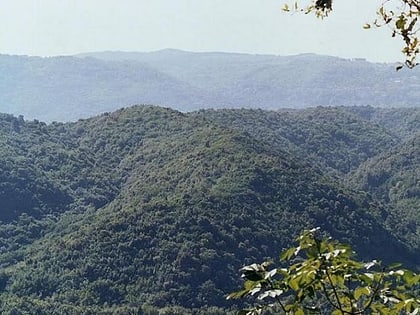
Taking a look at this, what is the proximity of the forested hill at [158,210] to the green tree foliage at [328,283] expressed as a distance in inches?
1667

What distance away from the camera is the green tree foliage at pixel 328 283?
3.19 meters

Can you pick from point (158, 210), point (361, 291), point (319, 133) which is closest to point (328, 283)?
point (361, 291)

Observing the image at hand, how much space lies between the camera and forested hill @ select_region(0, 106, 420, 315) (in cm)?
5700

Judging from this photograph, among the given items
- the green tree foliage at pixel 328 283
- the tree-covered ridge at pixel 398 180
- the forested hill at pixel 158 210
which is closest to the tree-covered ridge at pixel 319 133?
the forested hill at pixel 158 210

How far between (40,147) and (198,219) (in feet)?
126

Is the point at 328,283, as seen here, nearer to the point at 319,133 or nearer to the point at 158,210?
the point at 158,210

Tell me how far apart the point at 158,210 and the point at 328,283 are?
62825mm

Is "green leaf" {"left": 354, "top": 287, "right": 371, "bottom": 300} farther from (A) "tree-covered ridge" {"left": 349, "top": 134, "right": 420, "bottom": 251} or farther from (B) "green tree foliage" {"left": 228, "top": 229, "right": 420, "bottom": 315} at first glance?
(A) "tree-covered ridge" {"left": 349, "top": 134, "right": 420, "bottom": 251}

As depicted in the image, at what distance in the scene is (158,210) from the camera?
216ft

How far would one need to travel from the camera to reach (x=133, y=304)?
5372cm

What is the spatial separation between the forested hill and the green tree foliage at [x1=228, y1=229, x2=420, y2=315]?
42.3 meters

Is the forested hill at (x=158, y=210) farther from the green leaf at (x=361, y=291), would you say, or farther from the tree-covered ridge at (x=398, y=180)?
the green leaf at (x=361, y=291)

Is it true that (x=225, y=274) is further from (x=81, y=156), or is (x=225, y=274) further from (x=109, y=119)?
(x=109, y=119)

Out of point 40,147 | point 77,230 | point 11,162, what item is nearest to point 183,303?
point 77,230
